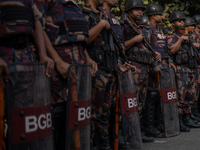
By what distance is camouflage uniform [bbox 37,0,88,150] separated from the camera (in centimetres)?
297

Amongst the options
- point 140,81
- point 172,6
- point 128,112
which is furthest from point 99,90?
point 172,6

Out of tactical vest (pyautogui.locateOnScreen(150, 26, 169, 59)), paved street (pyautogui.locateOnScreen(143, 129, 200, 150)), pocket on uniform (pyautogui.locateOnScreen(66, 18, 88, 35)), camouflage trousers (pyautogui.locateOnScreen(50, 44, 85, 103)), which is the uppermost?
tactical vest (pyautogui.locateOnScreen(150, 26, 169, 59))

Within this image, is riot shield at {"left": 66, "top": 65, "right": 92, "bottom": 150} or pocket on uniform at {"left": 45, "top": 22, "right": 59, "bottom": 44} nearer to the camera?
riot shield at {"left": 66, "top": 65, "right": 92, "bottom": 150}

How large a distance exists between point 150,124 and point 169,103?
19.6 inches

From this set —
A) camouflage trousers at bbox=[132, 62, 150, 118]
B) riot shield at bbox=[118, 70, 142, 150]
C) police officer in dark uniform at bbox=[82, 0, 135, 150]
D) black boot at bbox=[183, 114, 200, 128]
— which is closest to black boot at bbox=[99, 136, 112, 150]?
police officer in dark uniform at bbox=[82, 0, 135, 150]

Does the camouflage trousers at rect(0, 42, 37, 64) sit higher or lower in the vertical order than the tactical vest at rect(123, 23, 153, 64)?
lower

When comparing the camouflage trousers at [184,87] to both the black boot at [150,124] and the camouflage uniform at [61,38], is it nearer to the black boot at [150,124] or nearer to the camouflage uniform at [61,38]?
the black boot at [150,124]

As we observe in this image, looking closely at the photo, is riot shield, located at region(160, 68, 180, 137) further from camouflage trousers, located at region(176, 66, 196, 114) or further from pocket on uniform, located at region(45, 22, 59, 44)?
pocket on uniform, located at region(45, 22, 59, 44)

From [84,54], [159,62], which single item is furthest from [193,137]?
[84,54]

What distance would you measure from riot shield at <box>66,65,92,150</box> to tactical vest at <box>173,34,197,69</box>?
438cm

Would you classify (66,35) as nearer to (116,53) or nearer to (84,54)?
(84,54)

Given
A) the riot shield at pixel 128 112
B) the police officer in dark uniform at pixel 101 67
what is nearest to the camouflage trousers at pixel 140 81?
the riot shield at pixel 128 112

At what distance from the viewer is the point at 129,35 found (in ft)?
17.6

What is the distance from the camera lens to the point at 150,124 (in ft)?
19.9
